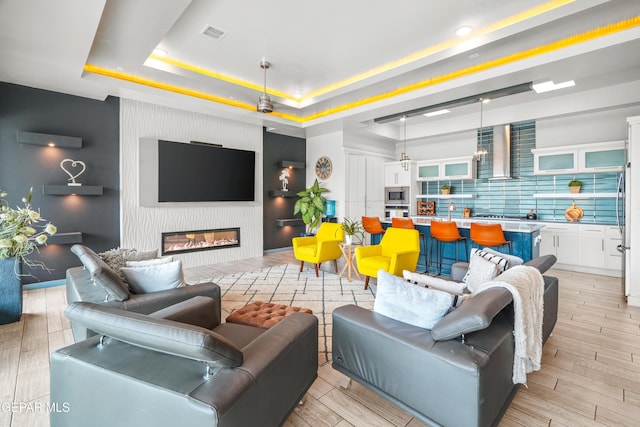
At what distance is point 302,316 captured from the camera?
1886 millimetres

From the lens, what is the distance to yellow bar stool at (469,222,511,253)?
433cm

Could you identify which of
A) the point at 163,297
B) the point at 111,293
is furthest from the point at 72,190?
the point at 163,297

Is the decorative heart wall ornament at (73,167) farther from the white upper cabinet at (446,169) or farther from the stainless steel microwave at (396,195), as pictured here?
the white upper cabinet at (446,169)

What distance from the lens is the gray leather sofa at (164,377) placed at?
3.70 feet

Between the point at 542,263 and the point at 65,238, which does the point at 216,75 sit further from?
the point at 542,263

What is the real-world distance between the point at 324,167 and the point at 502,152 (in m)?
3.87

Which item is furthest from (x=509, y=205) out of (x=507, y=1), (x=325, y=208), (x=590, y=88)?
(x=507, y=1)

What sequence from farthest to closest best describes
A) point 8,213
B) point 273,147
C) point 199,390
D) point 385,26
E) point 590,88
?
point 273,147 → point 590,88 → point 385,26 → point 8,213 → point 199,390

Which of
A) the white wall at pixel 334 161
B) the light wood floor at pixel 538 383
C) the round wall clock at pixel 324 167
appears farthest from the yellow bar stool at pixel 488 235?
the round wall clock at pixel 324 167

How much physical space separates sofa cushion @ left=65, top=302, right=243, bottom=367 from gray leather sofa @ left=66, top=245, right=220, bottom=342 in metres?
0.88

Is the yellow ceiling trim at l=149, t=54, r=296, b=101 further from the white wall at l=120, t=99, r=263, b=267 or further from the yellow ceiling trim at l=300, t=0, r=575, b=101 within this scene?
the white wall at l=120, t=99, r=263, b=267

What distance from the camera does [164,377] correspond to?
1209 millimetres

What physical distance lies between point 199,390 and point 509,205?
734cm

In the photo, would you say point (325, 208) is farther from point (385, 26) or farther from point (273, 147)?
point (385, 26)
